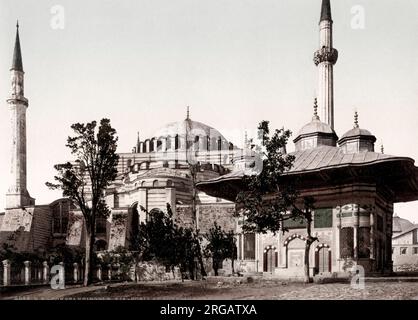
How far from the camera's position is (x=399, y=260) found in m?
68.3

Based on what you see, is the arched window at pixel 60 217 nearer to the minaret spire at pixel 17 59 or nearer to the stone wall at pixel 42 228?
the stone wall at pixel 42 228

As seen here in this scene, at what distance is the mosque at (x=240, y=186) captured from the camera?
26.9 meters

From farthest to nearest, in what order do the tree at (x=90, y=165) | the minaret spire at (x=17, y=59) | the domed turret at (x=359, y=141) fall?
the minaret spire at (x=17, y=59)
the domed turret at (x=359, y=141)
the tree at (x=90, y=165)

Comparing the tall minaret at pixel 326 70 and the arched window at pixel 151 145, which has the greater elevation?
the tall minaret at pixel 326 70

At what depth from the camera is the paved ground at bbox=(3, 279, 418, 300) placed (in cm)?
1748

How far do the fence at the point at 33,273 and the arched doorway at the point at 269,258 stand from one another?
34.4 ft

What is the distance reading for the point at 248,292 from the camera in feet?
64.3

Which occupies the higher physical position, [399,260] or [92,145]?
[92,145]

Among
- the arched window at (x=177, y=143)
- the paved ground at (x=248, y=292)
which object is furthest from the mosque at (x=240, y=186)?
the paved ground at (x=248, y=292)

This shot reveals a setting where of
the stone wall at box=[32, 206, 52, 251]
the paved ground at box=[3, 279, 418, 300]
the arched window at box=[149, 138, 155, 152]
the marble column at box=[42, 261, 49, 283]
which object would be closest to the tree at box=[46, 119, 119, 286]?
the paved ground at box=[3, 279, 418, 300]
